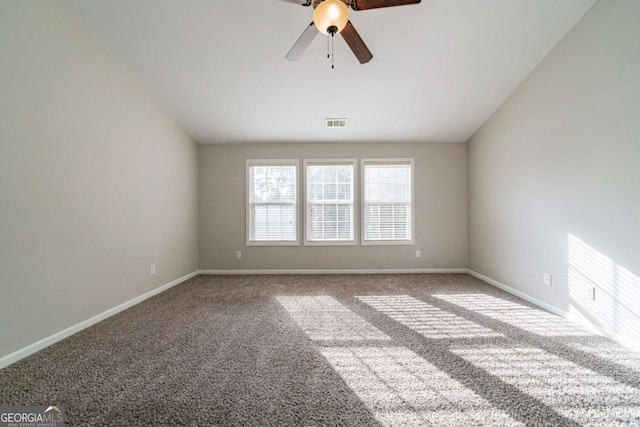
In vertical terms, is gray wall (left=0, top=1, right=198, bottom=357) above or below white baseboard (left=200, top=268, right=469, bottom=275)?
above

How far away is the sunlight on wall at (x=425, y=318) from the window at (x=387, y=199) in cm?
160

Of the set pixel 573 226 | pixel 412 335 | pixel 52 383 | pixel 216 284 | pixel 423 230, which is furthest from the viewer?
pixel 423 230

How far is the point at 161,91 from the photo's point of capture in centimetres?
363

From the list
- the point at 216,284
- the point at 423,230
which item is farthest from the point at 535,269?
the point at 216,284

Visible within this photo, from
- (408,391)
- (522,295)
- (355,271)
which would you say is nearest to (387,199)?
(355,271)

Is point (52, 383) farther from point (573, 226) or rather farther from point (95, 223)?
point (573, 226)

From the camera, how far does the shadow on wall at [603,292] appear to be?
222cm

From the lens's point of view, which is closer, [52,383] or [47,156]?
[52,383]

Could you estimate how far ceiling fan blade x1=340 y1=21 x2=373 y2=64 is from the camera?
7.22 ft

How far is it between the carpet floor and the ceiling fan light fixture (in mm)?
2389

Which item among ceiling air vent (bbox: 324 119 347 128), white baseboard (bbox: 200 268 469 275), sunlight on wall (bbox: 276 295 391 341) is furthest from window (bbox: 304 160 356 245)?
sunlight on wall (bbox: 276 295 391 341)

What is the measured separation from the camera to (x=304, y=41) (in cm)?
234

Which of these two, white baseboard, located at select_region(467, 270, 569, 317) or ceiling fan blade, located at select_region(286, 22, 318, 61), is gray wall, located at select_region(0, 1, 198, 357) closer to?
ceiling fan blade, located at select_region(286, 22, 318, 61)

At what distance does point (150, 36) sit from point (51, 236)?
85.3 inches
